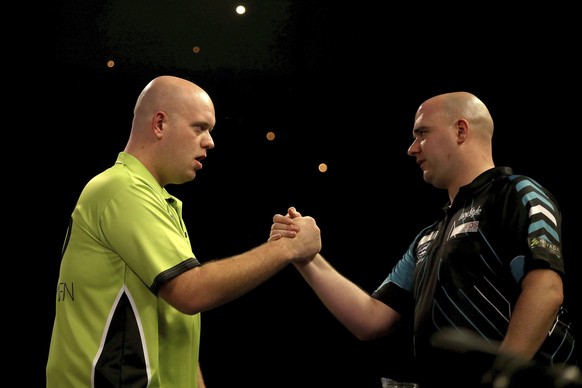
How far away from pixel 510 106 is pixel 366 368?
119 centimetres

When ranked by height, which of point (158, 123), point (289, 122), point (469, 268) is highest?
point (289, 122)

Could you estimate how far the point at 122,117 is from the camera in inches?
112

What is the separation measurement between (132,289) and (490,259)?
0.89 m

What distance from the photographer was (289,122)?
2.92m

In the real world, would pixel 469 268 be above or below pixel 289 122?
Answer: below

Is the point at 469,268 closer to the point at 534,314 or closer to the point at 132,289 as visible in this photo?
the point at 534,314

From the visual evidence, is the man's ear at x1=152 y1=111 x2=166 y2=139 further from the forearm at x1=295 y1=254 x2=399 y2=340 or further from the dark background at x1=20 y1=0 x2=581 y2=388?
the dark background at x1=20 y1=0 x2=581 y2=388

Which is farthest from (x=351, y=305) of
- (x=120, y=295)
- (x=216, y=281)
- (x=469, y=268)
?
(x=120, y=295)

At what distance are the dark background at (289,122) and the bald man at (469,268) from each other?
0.62 meters

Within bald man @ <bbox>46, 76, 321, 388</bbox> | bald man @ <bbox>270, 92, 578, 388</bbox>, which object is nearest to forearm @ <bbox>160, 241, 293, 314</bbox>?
bald man @ <bbox>46, 76, 321, 388</bbox>

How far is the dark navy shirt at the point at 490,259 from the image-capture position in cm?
171

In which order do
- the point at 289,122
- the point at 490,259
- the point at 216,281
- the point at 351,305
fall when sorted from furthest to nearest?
the point at 289,122
the point at 351,305
the point at 490,259
the point at 216,281

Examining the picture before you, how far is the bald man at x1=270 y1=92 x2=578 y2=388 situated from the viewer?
1651 mm

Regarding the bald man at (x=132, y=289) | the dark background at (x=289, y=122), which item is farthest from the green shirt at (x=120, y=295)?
the dark background at (x=289, y=122)
